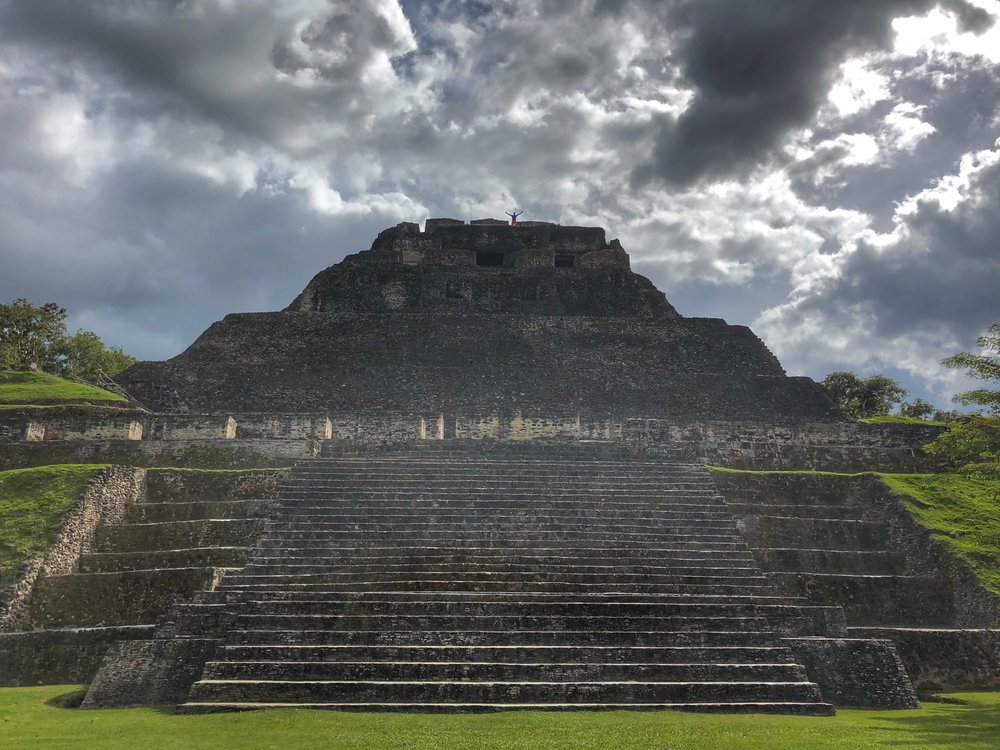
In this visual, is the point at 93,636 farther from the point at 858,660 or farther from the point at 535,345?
the point at 535,345

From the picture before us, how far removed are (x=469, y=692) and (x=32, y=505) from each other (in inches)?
308

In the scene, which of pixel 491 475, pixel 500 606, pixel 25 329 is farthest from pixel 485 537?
pixel 25 329

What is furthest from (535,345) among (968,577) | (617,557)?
(968,577)

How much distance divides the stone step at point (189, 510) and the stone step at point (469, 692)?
15.2ft

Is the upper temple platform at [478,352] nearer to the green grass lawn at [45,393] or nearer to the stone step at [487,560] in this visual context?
the green grass lawn at [45,393]

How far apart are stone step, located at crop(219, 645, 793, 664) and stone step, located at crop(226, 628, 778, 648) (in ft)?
0.45

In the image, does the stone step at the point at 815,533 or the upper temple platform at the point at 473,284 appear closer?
the stone step at the point at 815,533

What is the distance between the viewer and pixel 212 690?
816 cm

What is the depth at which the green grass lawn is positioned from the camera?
17672mm

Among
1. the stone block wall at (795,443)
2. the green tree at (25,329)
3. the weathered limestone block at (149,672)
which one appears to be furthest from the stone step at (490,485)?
the green tree at (25,329)

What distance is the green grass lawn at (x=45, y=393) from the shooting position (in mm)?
17672

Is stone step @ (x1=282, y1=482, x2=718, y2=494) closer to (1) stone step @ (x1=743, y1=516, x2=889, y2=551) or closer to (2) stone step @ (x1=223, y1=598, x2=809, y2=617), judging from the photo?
(1) stone step @ (x1=743, y1=516, x2=889, y2=551)

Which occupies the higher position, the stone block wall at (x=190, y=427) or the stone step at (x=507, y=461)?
the stone block wall at (x=190, y=427)

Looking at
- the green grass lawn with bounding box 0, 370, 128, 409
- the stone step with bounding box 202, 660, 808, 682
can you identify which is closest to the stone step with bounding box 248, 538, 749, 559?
the stone step with bounding box 202, 660, 808, 682
